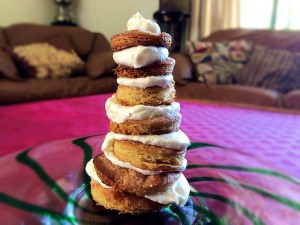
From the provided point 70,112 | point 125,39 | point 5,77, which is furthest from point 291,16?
point 125,39

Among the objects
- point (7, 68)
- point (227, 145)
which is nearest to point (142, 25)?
point (227, 145)

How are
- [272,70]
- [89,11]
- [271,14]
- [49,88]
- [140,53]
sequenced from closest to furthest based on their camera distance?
1. [140,53]
2. [49,88]
3. [272,70]
4. [271,14]
5. [89,11]

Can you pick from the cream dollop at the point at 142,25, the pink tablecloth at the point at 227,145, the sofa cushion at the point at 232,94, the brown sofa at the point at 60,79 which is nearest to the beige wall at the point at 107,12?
the brown sofa at the point at 60,79

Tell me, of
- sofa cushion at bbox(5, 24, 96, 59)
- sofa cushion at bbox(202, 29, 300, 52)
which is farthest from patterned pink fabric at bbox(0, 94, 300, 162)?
sofa cushion at bbox(5, 24, 96, 59)

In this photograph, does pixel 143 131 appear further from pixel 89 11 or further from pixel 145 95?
pixel 89 11

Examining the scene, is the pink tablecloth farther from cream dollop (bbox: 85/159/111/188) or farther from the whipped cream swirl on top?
the whipped cream swirl on top
